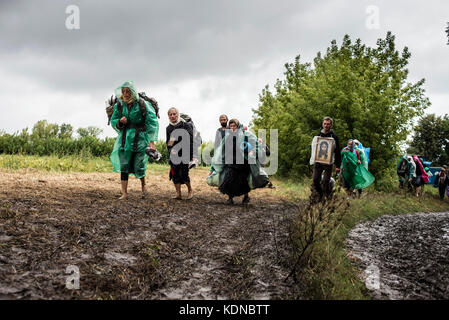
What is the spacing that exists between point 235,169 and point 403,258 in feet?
14.4

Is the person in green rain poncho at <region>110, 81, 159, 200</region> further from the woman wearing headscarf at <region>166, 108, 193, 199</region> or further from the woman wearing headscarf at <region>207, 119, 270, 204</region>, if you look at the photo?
the woman wearing headscarf at <region>207, 119, 270, 204</region>

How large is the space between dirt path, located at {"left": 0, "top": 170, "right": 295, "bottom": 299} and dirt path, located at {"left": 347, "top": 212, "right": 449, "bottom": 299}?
100 cm

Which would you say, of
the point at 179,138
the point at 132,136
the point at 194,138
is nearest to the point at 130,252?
the point at 132,136

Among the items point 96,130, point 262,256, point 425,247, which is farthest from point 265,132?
point 96,130

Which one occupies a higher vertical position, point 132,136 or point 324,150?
point 132,136

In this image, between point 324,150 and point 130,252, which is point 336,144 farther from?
point 130,252

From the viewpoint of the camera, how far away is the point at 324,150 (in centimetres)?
759

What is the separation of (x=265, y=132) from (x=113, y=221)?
17393mm

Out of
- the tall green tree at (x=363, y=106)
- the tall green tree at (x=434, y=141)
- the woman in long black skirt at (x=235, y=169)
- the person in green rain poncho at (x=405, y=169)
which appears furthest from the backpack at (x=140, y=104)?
the tall green tree at (x=434, y=141)

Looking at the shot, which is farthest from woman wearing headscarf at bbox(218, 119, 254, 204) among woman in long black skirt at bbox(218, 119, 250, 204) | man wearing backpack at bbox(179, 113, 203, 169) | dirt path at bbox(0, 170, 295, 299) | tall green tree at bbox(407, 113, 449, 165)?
tall green tree at bbox(407, 113, 449, 165)

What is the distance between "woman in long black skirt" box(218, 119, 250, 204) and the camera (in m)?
8.16

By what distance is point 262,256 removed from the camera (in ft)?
12.7

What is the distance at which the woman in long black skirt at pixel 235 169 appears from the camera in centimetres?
816
